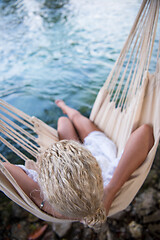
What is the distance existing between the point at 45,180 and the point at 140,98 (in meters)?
0.67

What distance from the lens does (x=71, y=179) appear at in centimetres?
58

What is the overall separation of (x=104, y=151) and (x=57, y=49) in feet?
6.81

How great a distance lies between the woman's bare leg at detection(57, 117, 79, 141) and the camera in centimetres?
120

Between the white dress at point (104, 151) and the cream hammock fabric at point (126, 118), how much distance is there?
0.06m

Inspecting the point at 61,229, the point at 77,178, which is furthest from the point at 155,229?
the point at 77,178

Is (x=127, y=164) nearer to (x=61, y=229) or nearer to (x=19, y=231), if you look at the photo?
(x=61, y=229)

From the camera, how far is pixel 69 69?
237 centimetres

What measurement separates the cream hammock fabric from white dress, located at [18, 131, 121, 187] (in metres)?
0.06

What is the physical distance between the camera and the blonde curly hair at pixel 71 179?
0.58 m

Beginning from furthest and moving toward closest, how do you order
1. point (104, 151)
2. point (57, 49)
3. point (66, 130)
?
1. point (57, 49)
2. point (66, 130)
3. point (104, 151)

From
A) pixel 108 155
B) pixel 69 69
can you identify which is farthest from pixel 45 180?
pixel 69 69

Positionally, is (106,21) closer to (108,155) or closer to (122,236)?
(108,155)

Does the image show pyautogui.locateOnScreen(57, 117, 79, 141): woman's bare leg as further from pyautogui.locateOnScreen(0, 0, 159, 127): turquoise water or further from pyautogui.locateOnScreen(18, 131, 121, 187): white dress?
pyautogui.locateOnScreen(0, 0, 159, 127): turquoise water

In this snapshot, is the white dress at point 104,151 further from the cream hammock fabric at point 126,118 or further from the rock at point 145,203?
the rock at point 145,203
